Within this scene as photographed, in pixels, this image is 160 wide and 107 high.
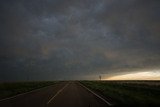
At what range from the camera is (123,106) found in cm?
1284

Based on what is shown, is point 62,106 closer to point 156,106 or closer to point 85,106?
point 85,106

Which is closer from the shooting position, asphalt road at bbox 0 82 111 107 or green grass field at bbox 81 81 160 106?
asphalt road at bbox 0 82 111 107

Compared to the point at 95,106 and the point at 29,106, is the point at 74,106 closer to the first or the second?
the point at 95,106

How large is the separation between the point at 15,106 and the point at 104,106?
18.2 feet

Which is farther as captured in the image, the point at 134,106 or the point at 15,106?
the point at 15,106

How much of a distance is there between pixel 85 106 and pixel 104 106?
1145 millimetres

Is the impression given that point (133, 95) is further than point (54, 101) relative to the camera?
Yes

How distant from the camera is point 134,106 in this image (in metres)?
12.8

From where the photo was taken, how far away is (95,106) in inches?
556

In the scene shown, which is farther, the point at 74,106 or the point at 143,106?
the point at 74,106

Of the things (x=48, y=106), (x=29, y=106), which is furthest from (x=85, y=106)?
(x=29, y=106)

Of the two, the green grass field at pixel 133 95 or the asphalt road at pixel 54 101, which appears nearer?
the asphalt road at pixel 54 101

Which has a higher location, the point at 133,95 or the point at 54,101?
the point at 133,95

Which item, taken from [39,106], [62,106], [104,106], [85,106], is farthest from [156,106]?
[39,106]
